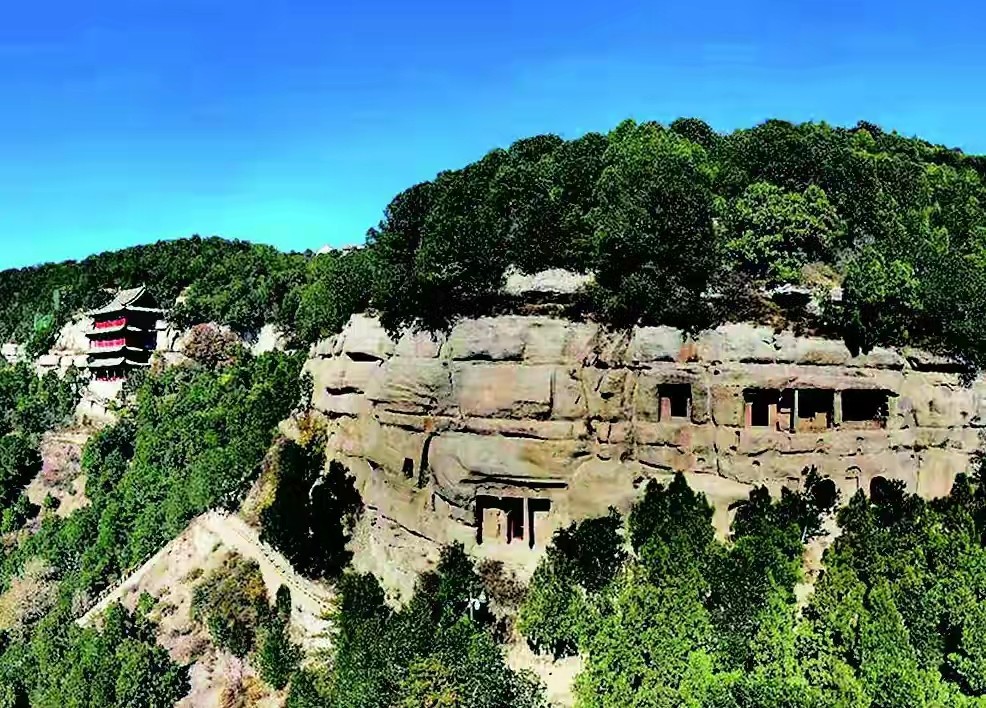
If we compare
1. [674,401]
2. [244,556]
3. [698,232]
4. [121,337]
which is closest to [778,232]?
[698,232]

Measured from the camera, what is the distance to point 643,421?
28.8m

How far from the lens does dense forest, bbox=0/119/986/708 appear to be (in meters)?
22.6

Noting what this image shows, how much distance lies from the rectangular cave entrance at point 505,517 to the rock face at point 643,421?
53 millimetres

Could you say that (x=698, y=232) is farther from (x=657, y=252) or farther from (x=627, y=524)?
(x=627, y=524)

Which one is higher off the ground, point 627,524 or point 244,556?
point 627,524

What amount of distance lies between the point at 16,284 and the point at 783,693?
9016 centimetres

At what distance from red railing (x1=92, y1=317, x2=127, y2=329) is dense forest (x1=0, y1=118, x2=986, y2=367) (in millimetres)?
28768

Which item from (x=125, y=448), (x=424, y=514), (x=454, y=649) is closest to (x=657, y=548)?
(x=454, y=649)

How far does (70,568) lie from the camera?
144ft

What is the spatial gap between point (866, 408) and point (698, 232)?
907 centimetres

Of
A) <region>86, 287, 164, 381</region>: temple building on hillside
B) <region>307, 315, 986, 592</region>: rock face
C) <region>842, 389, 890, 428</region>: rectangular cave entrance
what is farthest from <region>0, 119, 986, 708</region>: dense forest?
<region>86, 287, 164, 381</region>: temple building on hillside

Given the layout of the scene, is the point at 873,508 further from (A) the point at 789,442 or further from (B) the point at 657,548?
(B) the point at 657,548

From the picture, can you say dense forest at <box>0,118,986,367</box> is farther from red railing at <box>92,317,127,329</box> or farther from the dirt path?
red railing at <box>92,317,127,329</box>

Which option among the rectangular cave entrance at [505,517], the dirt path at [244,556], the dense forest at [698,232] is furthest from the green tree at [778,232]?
the dirt path at [244,556]
